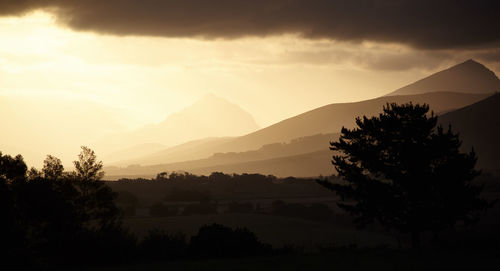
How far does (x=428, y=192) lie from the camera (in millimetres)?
44750

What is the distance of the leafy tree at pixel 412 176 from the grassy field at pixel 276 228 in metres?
28.1

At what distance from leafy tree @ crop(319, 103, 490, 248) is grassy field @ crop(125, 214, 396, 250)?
28060 mm

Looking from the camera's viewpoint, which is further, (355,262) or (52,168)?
(52,168)

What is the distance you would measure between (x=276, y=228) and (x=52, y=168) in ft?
163

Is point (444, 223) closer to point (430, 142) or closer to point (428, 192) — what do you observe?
point (428, 192)

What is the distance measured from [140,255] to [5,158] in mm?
13597

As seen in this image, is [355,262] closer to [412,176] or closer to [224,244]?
[224,244]

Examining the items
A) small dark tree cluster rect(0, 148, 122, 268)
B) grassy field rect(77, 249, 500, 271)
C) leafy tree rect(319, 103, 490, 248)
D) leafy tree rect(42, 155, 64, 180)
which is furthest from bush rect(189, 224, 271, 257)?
leafy tree rect(42, 155, 64, 180)

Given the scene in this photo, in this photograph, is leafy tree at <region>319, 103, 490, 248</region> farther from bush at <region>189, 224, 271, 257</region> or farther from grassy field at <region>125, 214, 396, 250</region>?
grassy field at <region>125, 214, 396, 250</region>

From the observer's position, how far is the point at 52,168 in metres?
53.4

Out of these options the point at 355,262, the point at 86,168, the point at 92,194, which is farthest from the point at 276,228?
the point at 355,262

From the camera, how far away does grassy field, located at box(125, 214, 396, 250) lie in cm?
8000

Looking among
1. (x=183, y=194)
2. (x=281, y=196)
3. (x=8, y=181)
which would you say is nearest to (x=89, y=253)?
(x=8, y=181)

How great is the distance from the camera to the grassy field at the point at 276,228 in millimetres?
80000
